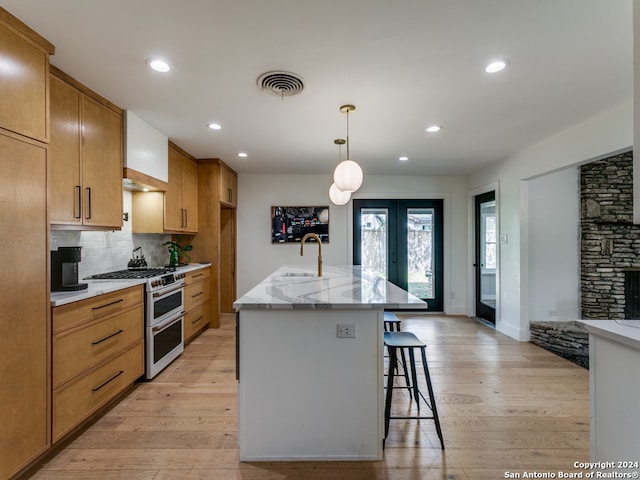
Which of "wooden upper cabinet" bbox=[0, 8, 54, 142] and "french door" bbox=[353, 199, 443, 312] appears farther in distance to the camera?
"french door" bbox=[353, 199, 443, 312]

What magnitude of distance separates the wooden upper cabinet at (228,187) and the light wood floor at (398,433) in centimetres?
242

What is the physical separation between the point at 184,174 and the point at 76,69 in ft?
6.56

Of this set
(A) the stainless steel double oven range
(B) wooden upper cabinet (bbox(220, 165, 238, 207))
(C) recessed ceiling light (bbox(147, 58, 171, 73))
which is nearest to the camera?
(C) recessed ceiling light (bbox(147, 58, 171, 73))

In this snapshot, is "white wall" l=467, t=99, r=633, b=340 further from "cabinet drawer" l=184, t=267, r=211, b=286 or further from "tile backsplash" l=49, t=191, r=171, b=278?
"tile backsplash" l=49, t=191, r=171, b=278

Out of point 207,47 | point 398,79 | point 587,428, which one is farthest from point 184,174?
point 587,428

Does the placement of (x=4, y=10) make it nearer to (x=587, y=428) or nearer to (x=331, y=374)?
(x=331, y=374)

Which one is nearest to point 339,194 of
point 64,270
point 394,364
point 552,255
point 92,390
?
point 394,364

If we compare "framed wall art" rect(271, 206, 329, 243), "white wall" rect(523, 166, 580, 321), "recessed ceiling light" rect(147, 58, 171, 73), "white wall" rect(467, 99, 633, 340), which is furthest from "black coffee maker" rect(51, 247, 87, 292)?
"white wall" rect(523, 166, 580, 321)

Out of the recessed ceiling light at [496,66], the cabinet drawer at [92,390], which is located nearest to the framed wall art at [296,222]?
the cabinet drawer at [92,390]

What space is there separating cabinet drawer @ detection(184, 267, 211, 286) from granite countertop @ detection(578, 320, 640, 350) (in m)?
3.64

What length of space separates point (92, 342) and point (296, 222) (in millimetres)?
3677

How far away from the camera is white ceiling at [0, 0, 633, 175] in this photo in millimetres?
1583

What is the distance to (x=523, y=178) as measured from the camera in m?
3.99

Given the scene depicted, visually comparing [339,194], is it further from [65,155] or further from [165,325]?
[65,155]
